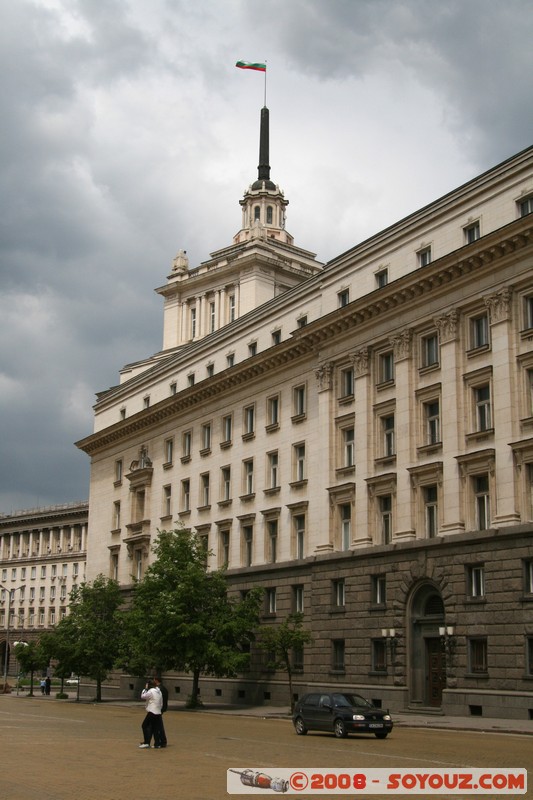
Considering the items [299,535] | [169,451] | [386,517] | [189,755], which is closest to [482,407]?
[386,517]

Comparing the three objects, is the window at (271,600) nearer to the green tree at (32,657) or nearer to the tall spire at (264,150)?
the green tree at (32,657)

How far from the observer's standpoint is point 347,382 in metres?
54.8

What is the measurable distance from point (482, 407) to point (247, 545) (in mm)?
22245

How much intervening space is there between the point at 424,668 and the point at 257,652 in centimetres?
1534

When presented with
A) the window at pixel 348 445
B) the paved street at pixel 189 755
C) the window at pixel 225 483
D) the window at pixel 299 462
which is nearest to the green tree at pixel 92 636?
the window at pixel 225 483

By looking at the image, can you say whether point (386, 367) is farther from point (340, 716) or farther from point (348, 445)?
point (340, 716)

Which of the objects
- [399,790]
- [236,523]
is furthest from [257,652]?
[399,790]

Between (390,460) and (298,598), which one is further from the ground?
(390,460)

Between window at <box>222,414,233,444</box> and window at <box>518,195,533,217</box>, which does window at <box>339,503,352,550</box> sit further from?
window at <box>518,195,533,217</box>

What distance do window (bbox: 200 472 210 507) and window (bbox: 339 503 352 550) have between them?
16.6 m

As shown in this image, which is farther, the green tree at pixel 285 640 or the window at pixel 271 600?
the window at pixel 271 600

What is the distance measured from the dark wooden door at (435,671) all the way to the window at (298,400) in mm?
16941

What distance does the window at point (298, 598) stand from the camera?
5659cm

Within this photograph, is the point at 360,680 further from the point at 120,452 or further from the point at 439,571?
the point at 120,452
